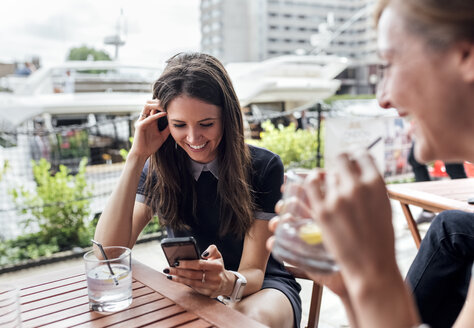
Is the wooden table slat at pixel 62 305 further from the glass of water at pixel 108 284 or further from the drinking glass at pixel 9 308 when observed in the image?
the drinking glass at pixel 9 308

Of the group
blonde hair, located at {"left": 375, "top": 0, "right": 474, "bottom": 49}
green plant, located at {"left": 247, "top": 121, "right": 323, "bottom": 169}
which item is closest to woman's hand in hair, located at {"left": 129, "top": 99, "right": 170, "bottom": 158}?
blonde hair, located at {"left": 375, "top": 0, "right": 474, "bottom": 49}

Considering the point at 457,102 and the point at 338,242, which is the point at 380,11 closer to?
the point at 457,102

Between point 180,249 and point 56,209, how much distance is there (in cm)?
302

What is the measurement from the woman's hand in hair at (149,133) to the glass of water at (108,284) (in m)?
0.61

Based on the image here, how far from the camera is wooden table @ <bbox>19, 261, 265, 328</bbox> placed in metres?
1.01

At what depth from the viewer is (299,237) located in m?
0.65

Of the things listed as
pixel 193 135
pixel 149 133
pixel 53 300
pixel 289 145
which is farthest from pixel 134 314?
pixel 289 145

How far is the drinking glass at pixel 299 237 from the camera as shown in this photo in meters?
0.63

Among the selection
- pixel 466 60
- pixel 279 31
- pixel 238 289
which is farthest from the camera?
pixel 279 31

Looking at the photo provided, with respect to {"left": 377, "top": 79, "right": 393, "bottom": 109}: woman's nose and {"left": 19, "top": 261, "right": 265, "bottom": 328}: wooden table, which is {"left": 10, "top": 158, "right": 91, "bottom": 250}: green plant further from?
{"left": 377, "top": 79, "right": 393, "bottom": 109}: woman's nose

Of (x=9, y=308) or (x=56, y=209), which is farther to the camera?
(x=56, y=209)

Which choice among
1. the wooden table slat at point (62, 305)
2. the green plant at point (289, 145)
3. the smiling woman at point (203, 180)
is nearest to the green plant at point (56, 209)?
the green plant at point (289, 145)

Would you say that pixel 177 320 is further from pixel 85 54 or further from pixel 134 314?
pixel 85 54

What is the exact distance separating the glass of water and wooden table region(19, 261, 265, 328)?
2 cm
